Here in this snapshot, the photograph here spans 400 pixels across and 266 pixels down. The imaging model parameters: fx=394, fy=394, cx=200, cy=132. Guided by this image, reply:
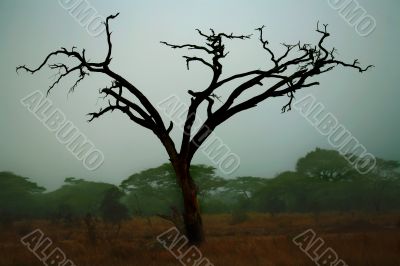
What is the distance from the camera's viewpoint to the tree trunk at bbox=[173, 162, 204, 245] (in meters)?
11.7

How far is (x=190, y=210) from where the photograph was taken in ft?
38.6

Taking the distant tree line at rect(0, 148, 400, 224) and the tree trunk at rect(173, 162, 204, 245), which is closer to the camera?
the tree trunk at rect(173, 162, 204, 245)

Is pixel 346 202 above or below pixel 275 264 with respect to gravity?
above

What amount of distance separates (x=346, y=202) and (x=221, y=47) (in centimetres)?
2735

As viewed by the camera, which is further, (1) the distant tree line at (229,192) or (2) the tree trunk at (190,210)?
(1) the distant tree line at (229,192)

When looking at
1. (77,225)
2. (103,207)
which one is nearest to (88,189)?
(103,207)

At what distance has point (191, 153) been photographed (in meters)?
11.9

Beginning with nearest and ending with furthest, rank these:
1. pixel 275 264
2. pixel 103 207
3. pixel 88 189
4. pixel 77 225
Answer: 1. pixel 275 264
2. pixel 77 225
3. pixel 103 207
4. pixel 88 189

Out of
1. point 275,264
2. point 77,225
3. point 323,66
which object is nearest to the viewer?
point 275,264

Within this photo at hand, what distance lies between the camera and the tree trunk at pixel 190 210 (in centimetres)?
1174

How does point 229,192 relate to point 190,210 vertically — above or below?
above

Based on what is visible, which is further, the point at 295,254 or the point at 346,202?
the point at 346,202

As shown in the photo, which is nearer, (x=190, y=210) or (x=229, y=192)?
(x=190, y=210)

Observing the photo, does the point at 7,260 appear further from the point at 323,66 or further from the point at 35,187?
the point at 35,187
